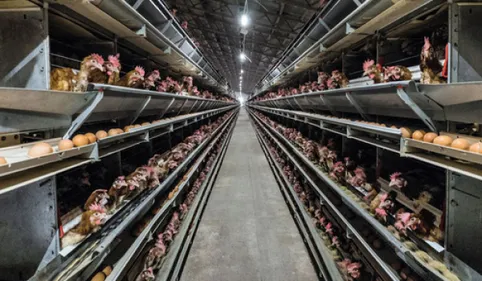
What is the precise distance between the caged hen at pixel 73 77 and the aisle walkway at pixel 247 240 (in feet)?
7.84

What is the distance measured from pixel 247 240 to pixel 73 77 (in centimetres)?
306

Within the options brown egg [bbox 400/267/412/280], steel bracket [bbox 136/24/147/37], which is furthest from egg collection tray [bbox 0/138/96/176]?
brown egg [bbox 400/267/412/280]

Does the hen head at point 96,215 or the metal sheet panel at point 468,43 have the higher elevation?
the metal sheet panel at point 468,43

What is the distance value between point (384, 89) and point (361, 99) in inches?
20.5

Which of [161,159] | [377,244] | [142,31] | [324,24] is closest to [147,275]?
[161,159]

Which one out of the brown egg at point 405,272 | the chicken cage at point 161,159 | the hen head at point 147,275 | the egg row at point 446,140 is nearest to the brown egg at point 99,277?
the chicken cage at point 161,159

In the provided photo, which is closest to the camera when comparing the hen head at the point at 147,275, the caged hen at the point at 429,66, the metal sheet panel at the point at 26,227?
the metal sheet panel at the point at 26,227

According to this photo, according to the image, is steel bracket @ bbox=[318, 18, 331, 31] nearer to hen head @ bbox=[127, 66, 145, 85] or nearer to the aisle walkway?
hen head @ bbox=[127, 66, 145, 85]

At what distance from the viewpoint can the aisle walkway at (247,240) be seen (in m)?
3.11

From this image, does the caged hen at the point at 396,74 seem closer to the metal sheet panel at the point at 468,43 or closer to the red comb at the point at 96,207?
the metal sheet panel at the point at 468,43

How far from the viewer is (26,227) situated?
1336 millimetres

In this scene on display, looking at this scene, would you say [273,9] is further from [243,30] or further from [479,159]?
[479,159]

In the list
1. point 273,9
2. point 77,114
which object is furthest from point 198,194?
point 273,9

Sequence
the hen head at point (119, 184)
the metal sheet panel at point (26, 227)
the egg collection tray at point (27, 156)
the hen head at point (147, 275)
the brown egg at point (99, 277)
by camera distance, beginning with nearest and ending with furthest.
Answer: the egg collection tray at point (27, 156) < the metal sheet panel at point (26, 227) < the brown egg at point (99, 277) < the hen head at point (119, 184) < the hen head at point (147, 275)
